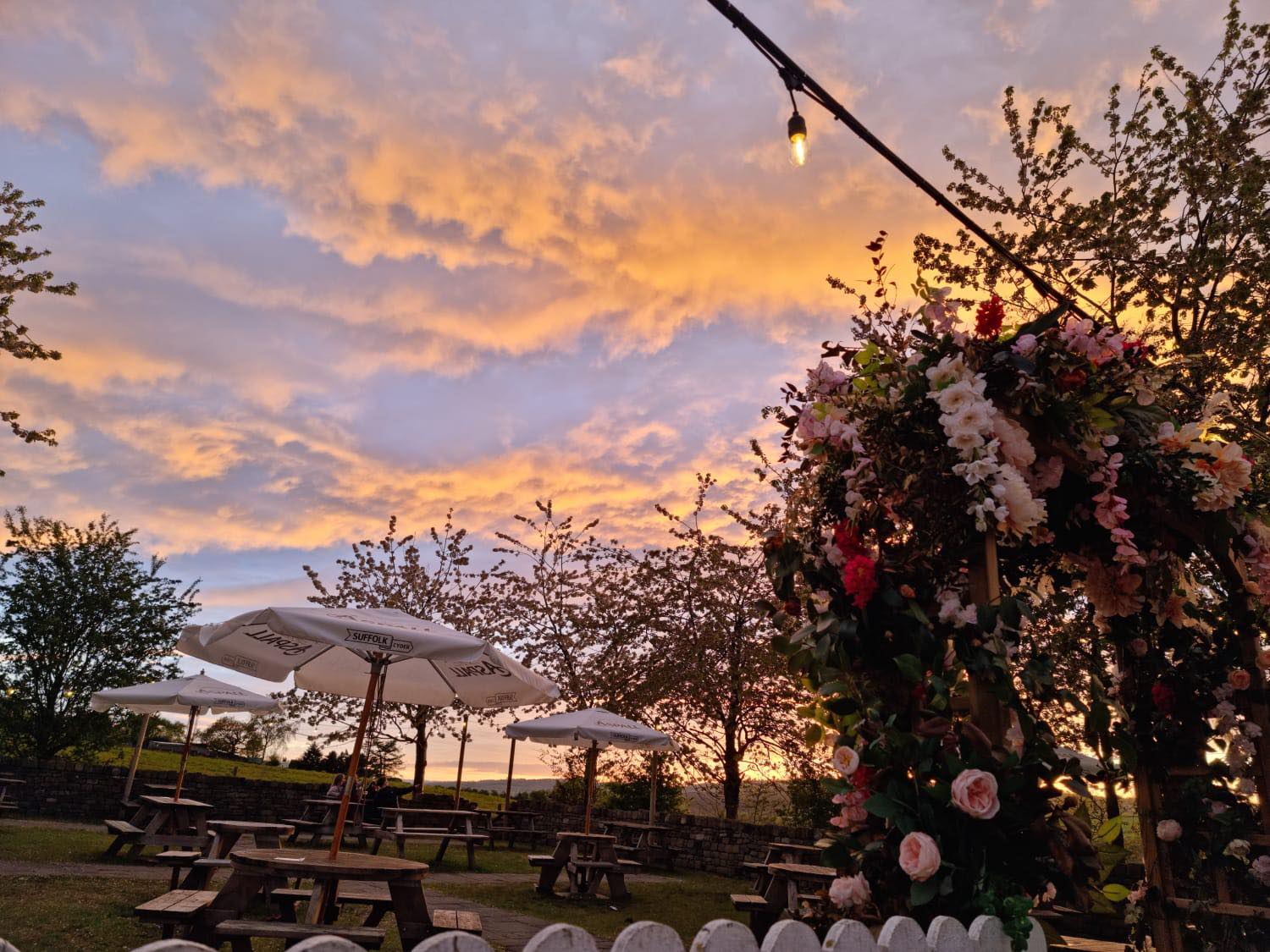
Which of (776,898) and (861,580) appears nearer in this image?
(861,580)

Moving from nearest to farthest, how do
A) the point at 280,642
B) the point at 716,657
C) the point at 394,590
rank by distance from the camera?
the point at 280,642
the point at 716,657
the point at 394,590

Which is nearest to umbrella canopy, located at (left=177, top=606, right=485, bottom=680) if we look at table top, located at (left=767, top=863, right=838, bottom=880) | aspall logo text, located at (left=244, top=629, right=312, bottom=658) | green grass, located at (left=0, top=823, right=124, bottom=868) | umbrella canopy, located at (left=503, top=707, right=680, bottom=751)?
aspall logo text, located at (left=244, top=629, right=312, bottom=658)

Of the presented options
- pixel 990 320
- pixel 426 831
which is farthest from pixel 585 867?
pixel 990 320

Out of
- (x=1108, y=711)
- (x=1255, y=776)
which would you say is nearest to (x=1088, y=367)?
(x=1108, y=711)

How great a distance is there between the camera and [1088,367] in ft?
9.52

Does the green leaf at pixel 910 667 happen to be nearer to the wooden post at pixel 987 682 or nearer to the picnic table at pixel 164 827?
the wooden post at pixel 987 682

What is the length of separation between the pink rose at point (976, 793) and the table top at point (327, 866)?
374 centimetres

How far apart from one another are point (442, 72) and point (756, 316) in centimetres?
451

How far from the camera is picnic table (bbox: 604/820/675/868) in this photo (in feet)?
43.4

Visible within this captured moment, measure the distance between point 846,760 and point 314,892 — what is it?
4.31m

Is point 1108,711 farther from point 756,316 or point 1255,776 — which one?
point 756,316

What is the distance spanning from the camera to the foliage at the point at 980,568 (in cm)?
238

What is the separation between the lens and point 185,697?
10.9m

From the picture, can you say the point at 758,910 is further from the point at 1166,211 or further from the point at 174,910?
the point at 1166,211
